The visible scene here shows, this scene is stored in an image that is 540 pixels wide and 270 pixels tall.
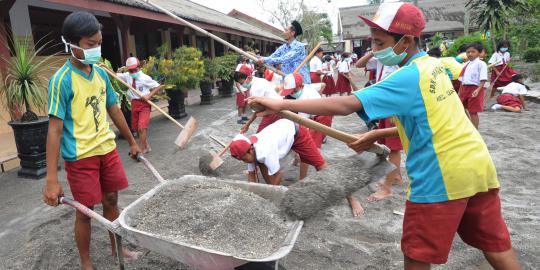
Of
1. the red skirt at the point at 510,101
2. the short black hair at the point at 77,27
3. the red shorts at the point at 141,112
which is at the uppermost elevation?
the short black hair at the point at 77,27

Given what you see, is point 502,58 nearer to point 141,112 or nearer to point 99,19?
point 141,112

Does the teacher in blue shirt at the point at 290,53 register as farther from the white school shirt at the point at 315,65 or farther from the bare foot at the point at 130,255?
the white school shirt at the point at 315,65

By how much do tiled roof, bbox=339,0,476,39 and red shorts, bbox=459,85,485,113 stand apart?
28.5 meters

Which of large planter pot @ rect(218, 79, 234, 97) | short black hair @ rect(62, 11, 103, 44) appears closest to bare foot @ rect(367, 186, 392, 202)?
short black hair @ rect(62, 11, 103, 44)

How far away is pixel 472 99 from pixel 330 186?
5.14 metres

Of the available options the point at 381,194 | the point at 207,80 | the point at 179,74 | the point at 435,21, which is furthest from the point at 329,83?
the point at 435,21

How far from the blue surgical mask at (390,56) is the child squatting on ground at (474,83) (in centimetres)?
521

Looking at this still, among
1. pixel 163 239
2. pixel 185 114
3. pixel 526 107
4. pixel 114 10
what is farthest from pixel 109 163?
pixel 526 107

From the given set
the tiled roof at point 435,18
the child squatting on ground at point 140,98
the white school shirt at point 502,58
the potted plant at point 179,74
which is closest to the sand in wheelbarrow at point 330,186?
the child squatting on ground at point 140,98

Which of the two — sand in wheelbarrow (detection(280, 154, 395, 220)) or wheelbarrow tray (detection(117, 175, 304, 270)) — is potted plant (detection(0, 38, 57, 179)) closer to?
wheelbarrow tray (detection(117, 175, 304, 270))

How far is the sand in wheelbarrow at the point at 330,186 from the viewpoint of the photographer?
2354 millimetres

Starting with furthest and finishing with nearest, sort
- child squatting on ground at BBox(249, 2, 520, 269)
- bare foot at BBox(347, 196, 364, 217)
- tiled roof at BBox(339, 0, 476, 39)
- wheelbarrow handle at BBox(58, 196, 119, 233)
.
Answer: tiled roof at BBox(339, 0, 476, 39) → bare foot at BBox(347, 196, 364, 217) → wheelbarrow handle at BBox(58, 196, 119, 233) → child squatting on ground at BBox(249, 2, 520, 269)

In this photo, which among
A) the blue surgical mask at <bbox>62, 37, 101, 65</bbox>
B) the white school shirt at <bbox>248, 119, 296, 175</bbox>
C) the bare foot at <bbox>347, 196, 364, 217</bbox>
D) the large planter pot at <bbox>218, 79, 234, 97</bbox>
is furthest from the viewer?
the large planter pot at <bbox>218, 79, 234, 97</bbox>

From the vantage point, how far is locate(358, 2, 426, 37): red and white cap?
1.79 m
